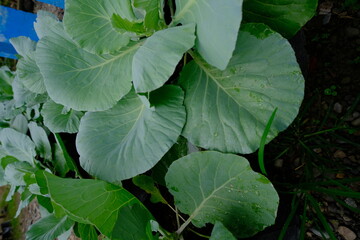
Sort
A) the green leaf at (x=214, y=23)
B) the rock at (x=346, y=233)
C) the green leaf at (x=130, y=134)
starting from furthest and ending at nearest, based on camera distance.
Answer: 1. the rock at (x=346, y=233)
2. the green leaf at (x=130, y=134)
3. the green leaf at (x=214, y=23)

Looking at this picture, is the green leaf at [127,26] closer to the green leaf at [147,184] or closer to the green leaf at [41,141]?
the green leaf at [147,184]

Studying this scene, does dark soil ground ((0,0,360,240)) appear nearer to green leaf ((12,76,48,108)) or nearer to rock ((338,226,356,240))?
rock ((338,226,356,240))

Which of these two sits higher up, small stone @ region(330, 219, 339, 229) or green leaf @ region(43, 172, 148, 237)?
green leaf @ region(43, 172, 148, 237)

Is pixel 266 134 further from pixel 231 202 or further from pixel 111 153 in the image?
pixel 111 153

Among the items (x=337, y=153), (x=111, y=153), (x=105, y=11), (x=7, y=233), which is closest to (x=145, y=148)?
(x=111, y=153)

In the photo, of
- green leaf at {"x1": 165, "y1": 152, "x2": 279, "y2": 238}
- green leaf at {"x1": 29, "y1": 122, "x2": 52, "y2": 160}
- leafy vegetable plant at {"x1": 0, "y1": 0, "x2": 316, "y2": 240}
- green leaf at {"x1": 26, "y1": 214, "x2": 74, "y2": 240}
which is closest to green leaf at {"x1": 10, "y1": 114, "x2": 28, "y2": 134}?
green leaf at {"x1": 29, "y1": 122, "x2": 52, "y2": 160}

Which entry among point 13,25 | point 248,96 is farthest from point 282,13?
point 13,25

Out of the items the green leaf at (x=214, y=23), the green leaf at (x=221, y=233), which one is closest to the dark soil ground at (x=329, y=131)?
the green leaf at (x=221, y=233)

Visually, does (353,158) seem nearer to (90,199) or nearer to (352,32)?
(352,32)
